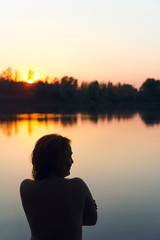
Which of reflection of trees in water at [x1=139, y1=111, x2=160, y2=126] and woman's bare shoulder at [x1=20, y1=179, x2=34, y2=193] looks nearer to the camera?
woman's bare shoulder at [x1=20, y1=179, x2=34, y2=193]

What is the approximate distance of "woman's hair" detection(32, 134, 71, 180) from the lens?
1.86 meters

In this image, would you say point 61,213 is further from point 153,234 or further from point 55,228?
point 153,234

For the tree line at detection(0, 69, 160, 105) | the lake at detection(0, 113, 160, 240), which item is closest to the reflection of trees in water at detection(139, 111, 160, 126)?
the lake at detection(0, 113, 160, 240)

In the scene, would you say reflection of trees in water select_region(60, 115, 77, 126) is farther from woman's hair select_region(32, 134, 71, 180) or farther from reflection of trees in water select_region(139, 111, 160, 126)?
woman's hair select_region(32, 134, 71, 180)

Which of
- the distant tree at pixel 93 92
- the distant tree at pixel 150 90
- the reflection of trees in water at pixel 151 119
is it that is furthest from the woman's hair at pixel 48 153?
the distant tree at pixel 150 90

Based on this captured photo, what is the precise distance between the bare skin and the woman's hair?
0.15ft

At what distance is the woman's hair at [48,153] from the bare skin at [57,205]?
0.15 ft

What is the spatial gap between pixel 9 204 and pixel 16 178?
2977 millimetres

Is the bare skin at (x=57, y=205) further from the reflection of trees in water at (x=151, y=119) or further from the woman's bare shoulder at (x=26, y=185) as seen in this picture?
the reflection of trees in water at (x=151, y=119)

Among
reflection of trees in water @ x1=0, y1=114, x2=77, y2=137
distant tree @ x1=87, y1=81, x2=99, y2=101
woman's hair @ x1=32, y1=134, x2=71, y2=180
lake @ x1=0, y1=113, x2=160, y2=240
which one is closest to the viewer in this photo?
woman's hair @ x1=32, y1=134, x2=71, y2=180

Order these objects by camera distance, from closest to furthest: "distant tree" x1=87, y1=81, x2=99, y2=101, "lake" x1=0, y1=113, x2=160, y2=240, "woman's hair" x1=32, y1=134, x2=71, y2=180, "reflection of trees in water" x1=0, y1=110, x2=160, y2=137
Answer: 1. "woman's hair" x1=32, y1=134, x2=71, y2=180
2. "lake" x1=0, y1=113, x2=160, y2=240
3. "reflection of trees in water" x1=0, y1=110, x2=160, y2=137
4. "distant tree" x1=87, y1=81, x2=99, y2=101

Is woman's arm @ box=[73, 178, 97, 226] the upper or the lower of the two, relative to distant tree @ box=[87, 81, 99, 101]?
lower

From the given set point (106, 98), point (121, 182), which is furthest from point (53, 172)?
point (106, 98)

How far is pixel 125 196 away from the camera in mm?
7875
